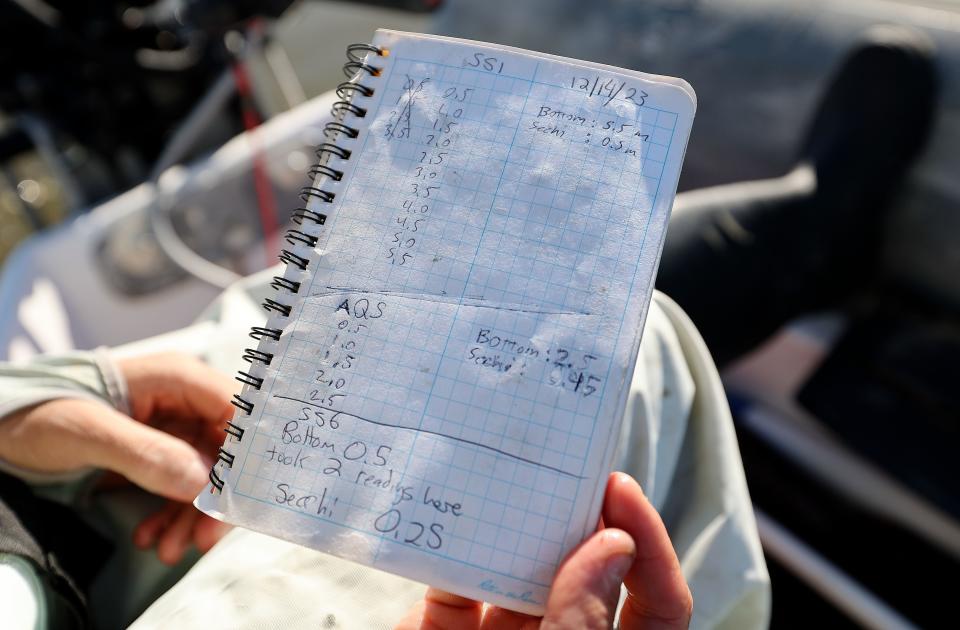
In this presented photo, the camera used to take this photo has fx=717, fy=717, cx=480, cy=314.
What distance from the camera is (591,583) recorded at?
1.01ft

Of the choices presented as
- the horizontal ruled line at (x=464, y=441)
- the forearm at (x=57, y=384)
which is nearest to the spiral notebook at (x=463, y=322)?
the horizontal ruled line at (x=464, y=441)

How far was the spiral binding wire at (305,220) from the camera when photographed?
37 centimetres

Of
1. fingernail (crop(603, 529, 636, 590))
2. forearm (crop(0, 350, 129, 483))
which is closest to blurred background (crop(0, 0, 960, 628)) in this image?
forearm (crop(0, 350, 129, 483))

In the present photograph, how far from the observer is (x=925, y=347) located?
746mm

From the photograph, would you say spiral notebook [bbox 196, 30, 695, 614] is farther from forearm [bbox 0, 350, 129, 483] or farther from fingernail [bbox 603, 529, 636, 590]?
forearm [bbox 0, 350, 129, 483]

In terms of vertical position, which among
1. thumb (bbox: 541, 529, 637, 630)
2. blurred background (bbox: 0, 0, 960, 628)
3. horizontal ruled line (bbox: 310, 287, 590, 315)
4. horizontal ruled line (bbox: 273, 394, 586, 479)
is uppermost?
horizontal ruled line (bbox: 310, 287, 590, 315)

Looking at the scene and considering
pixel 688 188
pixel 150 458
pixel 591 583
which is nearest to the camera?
pixel 591 583

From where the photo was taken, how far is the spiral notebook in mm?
332

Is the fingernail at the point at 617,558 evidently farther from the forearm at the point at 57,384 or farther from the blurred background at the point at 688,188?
the blurred background at the point at 688,188

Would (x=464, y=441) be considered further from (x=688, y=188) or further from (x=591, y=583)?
(x=688, y=188)

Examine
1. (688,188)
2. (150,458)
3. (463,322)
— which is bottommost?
(688,188)

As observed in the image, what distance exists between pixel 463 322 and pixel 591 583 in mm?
133

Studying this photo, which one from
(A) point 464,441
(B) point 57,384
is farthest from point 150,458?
(A) point 464,441

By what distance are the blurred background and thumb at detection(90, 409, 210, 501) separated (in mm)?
469
